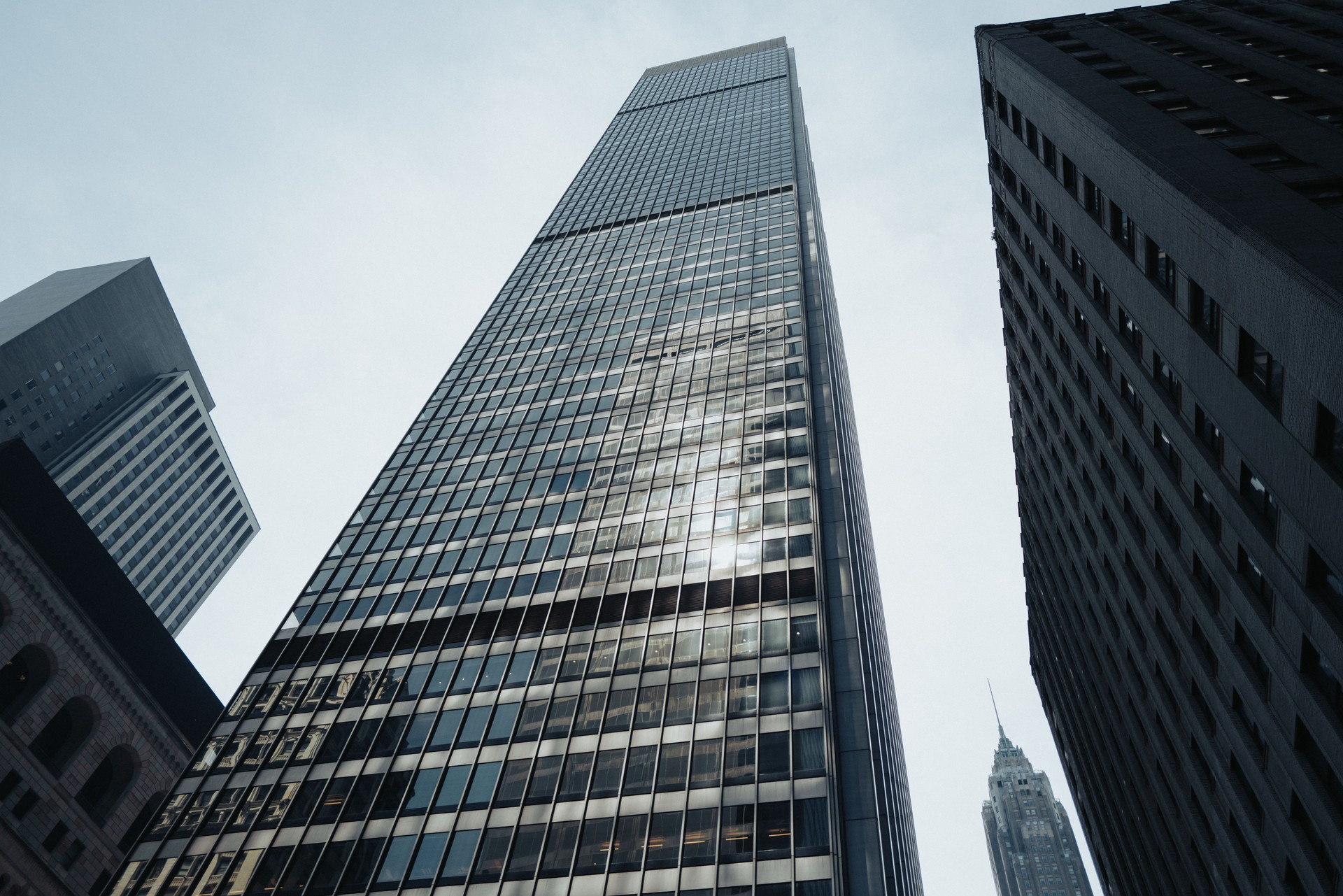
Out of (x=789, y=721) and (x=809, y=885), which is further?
(x=789, y=721)

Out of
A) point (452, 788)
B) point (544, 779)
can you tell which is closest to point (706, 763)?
point (544, 779)

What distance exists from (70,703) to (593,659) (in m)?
41.4

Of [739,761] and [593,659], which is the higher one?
[593,659]

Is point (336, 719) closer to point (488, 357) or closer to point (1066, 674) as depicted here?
point (488, 357)

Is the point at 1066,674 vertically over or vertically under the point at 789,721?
under

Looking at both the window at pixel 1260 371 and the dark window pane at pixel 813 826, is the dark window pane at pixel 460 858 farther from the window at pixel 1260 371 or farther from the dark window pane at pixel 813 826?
the window at pixel 1260 371

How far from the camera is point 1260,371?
86.1ft

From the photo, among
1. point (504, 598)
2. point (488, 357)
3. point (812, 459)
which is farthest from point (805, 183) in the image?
point (504, 598)

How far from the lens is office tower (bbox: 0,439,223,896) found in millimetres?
54844

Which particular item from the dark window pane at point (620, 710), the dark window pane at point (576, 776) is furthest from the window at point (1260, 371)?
the dark window pane at point (576, 776)

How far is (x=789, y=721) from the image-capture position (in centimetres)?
3953

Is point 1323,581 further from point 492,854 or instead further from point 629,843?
point 492,854

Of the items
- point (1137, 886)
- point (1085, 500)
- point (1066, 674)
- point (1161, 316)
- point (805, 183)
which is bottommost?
point (1137, 886)

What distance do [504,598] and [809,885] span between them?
1025 inches
